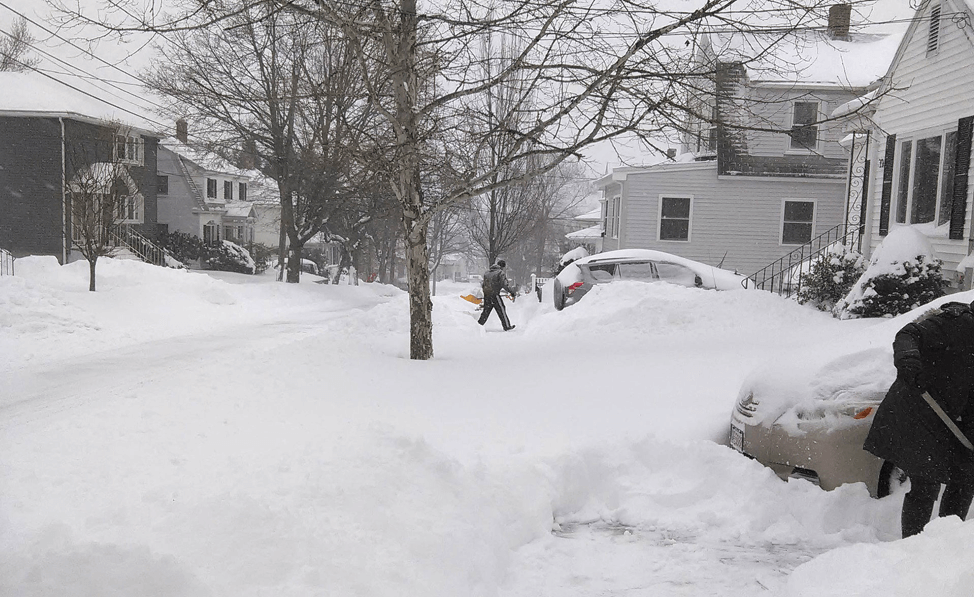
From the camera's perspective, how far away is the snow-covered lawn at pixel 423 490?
3488 mm

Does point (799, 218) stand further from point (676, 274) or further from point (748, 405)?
point (748, 405)

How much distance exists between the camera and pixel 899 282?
11.9 meters

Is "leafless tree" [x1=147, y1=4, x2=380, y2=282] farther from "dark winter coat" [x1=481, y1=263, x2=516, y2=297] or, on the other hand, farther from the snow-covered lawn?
the snow-covered lawn

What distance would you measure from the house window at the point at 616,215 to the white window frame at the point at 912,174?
38.1 ft

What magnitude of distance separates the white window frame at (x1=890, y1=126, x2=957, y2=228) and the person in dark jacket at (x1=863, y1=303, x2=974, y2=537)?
34.5ft

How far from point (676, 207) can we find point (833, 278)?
39.7ft

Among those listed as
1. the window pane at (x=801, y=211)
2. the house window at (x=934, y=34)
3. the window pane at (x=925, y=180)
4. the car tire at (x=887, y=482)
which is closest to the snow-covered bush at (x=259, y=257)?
the window pane at (x=801, y=211)

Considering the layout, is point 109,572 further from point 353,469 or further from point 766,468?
point 766,468

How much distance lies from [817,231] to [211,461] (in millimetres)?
24223

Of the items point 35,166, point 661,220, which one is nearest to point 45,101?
point 35,166

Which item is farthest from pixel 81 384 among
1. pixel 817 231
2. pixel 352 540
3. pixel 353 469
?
pixel 817 231

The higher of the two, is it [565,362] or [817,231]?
[817,231]

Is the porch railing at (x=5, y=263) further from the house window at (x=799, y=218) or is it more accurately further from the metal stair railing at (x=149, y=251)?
the house window at (x=799, y=218)

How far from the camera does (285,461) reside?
4812 mm
